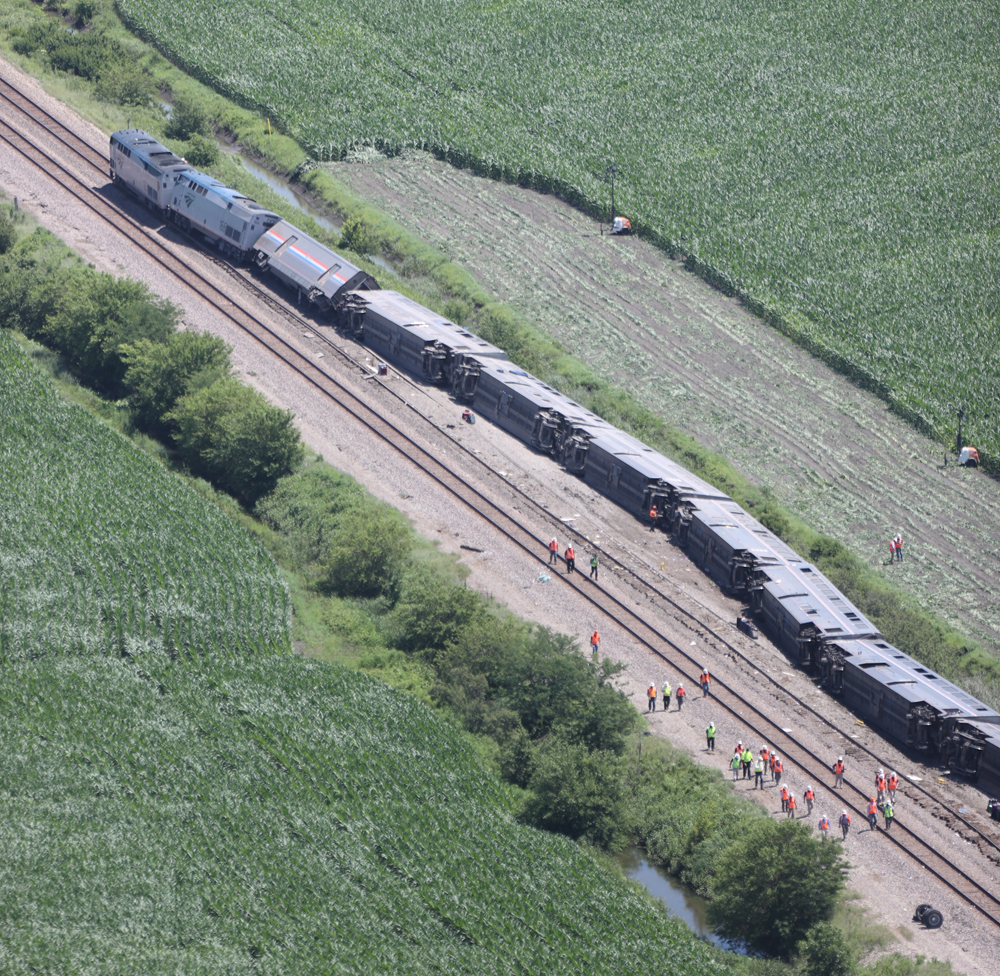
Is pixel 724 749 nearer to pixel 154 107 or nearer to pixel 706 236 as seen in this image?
pixel 706 236

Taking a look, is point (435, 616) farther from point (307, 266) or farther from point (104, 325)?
point (307, 266)

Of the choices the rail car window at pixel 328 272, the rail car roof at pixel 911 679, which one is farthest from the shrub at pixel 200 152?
the rail car roof at pixel 911 679

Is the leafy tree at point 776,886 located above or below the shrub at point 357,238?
below

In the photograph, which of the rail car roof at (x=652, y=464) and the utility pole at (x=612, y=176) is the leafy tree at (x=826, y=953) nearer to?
the rail car roof at (x=652, y=464)

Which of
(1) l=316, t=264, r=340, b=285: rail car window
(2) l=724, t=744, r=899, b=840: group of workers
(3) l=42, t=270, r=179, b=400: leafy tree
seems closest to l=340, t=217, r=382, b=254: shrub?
(1) l=316, t=264, r=340, b=285: rail car window

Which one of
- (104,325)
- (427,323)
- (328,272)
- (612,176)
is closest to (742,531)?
(427,323)

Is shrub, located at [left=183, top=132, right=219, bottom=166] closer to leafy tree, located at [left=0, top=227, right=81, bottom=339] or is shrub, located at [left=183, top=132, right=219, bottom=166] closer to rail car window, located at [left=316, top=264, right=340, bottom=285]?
leafy tree, located at [left=0, top=227, right=81, bottom=339]

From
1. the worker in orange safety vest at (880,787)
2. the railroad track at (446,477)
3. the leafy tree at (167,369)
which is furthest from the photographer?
the leafy tree at (167,369)

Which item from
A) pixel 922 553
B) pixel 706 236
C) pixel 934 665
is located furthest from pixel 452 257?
pixel 934 665
